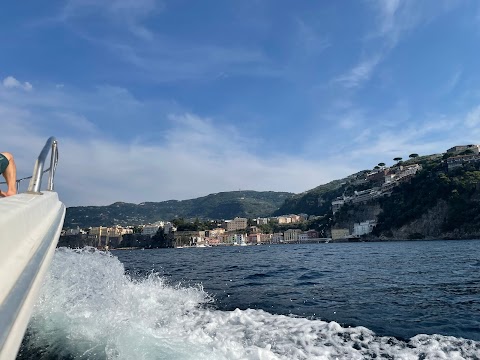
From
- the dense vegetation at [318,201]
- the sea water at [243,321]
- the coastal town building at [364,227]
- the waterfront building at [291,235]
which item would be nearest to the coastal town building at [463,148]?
the coastal town building at [364,227]

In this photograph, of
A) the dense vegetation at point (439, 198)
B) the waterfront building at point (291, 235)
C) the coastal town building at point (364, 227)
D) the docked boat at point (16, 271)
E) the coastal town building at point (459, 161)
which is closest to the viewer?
the docked boat at point (16, 271)

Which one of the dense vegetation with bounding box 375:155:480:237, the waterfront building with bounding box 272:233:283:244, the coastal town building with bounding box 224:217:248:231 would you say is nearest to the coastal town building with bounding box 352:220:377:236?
the dense vegetation with bounding box 375:155:480:237

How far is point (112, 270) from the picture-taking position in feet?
31.7

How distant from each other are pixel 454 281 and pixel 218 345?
9619 mm

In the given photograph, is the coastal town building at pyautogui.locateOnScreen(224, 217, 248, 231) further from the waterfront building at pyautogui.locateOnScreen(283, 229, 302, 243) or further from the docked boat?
the docked boat

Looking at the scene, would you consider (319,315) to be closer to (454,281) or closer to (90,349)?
(90,349)

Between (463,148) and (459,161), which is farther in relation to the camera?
(463,148)

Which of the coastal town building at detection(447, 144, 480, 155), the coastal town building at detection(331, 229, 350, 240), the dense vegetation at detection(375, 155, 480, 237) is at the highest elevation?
the coastal town building at detection(447, 144, 480, 155)

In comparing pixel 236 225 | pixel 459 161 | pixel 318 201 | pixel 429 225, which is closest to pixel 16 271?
pixel 429 225

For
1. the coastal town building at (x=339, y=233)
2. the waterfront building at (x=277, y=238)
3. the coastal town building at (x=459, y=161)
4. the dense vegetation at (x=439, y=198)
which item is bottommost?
the waterfront building at (x=277, y=238)

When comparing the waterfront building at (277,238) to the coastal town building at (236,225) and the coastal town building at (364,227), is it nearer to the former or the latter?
the coastal town building at (236,225)

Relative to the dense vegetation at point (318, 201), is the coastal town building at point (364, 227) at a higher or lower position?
lower

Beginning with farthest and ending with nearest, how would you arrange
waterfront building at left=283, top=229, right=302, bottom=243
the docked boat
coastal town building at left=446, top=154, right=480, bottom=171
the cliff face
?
waterfront building at left=283, top=229, right=302, bottom=243, coastal town building at left=446, top=154, right=480, bottom=171, the cliff face, the docked boat

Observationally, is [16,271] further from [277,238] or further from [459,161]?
[277,238]
